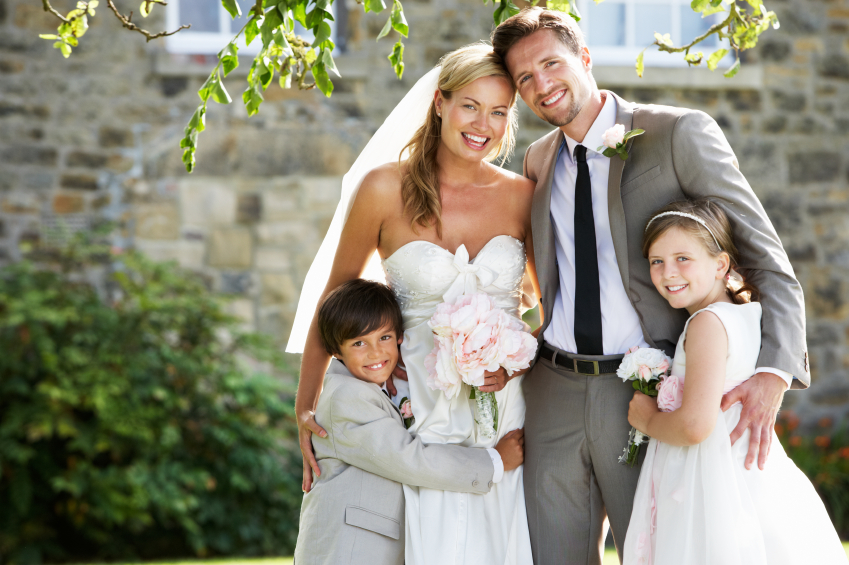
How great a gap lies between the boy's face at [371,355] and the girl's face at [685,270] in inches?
35.2

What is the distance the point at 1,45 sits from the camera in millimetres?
5891

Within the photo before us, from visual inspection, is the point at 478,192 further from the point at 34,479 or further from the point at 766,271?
the point at 34,479

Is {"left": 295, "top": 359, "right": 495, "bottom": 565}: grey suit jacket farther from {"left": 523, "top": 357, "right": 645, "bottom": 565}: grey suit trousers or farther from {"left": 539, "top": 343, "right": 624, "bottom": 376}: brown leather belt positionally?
{"left": 539, "top": 343, "right": 624, "bottom": 376}: brown leather belt

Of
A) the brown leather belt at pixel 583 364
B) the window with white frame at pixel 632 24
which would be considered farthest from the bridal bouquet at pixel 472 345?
the window with white frame at pixel 632 24

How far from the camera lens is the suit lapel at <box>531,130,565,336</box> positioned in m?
2.67

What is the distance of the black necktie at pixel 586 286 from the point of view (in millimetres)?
2549

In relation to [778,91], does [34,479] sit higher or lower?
lower

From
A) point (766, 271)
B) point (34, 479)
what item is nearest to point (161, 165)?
point (34, 479)

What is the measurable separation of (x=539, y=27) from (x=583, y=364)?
1.16 metres

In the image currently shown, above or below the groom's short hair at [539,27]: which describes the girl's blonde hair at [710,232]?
below

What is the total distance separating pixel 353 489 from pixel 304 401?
0.46 meters

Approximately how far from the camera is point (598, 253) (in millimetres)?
2607

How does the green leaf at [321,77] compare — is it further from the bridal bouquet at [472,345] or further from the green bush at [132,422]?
the green bush at [132,422]

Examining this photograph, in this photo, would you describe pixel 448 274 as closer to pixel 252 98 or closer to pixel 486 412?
pixel 486 412
